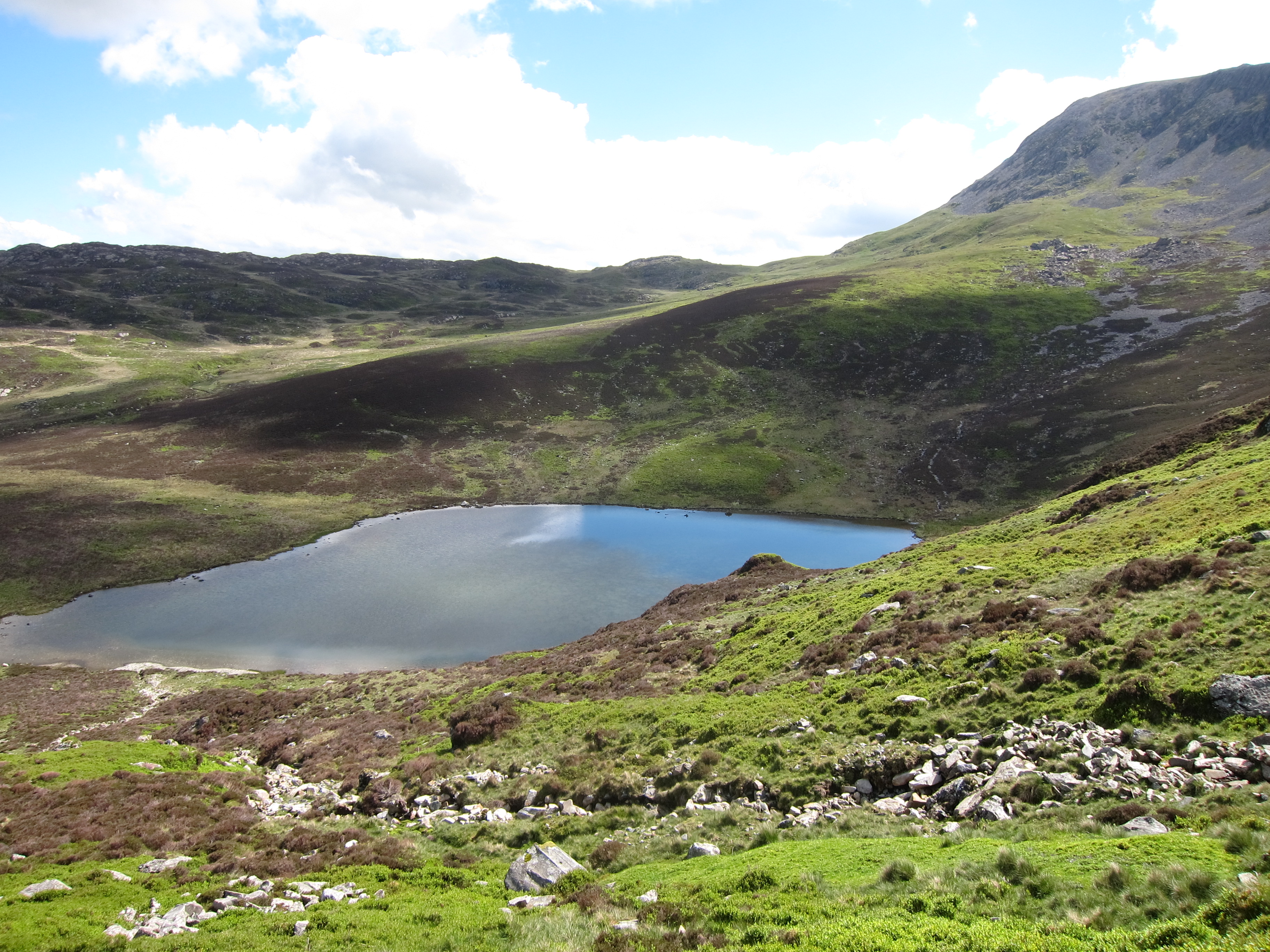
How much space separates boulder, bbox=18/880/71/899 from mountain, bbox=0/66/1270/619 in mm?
57939

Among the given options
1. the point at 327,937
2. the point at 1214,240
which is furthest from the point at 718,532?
the point at 1214,240

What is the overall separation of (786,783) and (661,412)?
10502cm

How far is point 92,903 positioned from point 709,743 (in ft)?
61.1

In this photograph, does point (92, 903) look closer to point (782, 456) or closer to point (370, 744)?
point (370, 744)

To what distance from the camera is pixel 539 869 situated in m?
17.8

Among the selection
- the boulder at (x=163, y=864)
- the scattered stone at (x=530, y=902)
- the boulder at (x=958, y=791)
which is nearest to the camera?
the scattered stone at (x=530, y=902)

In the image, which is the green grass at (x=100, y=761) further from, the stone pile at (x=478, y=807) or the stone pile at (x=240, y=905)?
the stone pile at (x=240, y=905)

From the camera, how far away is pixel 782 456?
104312mm

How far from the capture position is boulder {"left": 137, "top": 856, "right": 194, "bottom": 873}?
19.0 metres

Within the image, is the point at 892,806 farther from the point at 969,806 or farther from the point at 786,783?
the point at 786,783

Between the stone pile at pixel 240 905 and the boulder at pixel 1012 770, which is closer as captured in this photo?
the stone pile at pixel 240 905

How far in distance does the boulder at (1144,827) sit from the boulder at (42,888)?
26.2m

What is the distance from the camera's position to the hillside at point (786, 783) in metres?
12.4

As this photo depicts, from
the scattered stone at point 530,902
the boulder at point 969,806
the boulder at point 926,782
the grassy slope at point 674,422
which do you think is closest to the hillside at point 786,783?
the boulder at point 969,806
